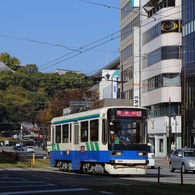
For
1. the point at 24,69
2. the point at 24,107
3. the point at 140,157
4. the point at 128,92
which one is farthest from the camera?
the point at 24,69

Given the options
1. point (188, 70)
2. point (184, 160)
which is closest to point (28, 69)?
point (188, 70)

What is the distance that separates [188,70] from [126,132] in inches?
1515

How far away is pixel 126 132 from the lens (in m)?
25.3

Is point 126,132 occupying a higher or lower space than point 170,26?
lower

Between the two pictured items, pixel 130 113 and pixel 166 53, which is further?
pixel 166 53

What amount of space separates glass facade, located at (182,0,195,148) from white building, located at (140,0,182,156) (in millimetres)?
2597

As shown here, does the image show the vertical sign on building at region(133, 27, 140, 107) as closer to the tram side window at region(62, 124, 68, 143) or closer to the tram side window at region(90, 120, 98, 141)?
the tram side window at region(62, 124, 68, 143)

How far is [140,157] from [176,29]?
42.7 metres

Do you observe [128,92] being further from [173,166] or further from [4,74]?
[4,74]

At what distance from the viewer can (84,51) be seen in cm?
3919

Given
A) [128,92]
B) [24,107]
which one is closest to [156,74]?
[128,92]

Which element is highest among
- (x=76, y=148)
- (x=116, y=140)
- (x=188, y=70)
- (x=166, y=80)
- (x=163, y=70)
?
(x=163, y=70)

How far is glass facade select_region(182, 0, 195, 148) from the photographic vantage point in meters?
60.8

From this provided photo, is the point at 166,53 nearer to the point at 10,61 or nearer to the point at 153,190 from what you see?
the point at 153,190
